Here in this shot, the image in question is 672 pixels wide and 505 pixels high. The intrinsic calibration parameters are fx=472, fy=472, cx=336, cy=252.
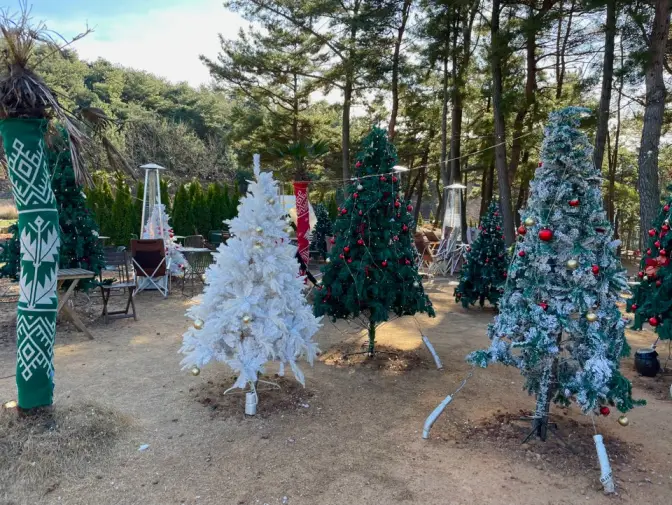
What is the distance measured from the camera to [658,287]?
4.72 metres

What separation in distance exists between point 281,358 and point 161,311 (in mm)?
4427

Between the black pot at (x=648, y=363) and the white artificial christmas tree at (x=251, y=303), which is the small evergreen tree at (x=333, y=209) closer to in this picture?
the black pot at (x=648, y=363)

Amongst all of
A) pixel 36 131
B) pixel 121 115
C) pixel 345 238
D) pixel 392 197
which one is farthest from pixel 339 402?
pixel 121 115

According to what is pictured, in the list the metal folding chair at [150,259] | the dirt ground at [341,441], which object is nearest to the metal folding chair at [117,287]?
the metal folding chair at [150,259]

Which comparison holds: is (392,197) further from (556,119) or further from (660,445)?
(660,445)

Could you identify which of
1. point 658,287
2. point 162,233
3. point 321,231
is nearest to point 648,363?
point 658,287

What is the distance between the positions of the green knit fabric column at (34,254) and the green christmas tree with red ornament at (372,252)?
8.32 ft

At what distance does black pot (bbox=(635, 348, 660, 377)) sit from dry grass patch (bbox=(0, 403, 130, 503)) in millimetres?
5036

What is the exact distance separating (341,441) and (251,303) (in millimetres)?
1234

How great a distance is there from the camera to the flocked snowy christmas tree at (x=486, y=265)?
765 cm

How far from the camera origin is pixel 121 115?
28156mm

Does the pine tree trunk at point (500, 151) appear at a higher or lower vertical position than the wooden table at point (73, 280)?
higher

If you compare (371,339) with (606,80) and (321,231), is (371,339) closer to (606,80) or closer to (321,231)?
(606,80)

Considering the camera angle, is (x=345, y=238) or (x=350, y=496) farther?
(x=345, y=238)
